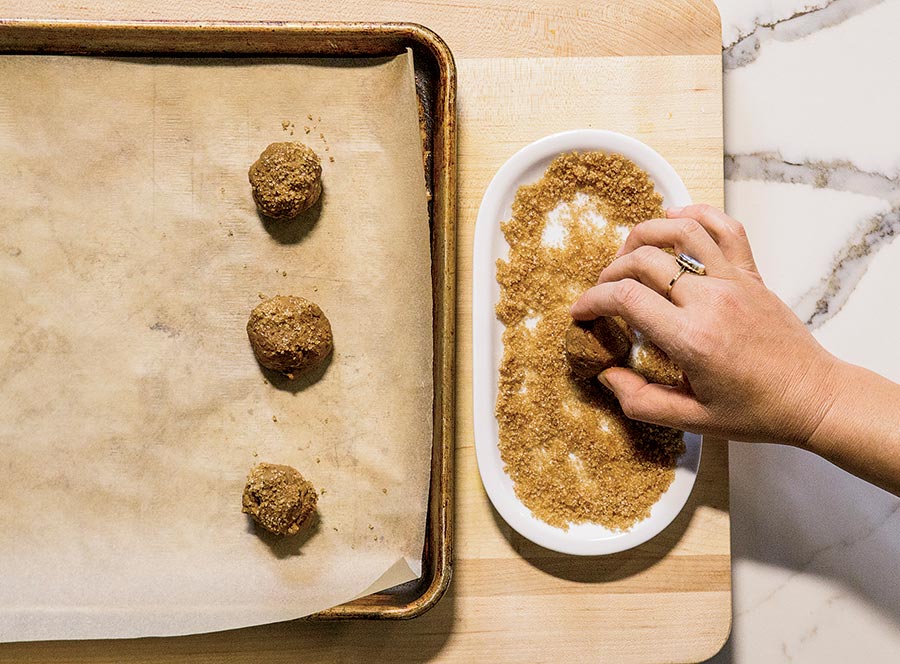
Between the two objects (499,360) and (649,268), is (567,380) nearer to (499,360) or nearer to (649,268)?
(499,360)

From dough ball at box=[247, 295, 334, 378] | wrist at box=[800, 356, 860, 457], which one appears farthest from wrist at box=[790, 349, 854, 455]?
dough ball at box=[247, 295, 334, 378]

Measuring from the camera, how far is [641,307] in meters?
1.17

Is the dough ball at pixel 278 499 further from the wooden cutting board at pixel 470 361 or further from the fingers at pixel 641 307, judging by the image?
the fingers at pixel 641 307

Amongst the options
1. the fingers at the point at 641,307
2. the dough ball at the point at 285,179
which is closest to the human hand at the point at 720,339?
the fingers at the point at 641,307

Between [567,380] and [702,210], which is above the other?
[702,210]

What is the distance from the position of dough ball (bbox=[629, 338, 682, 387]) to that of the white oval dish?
11 cm

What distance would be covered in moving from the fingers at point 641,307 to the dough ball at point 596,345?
0.07 m

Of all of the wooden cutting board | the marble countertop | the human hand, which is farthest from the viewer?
the marble countertop

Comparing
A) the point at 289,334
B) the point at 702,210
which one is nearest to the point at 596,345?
the point at 702,210

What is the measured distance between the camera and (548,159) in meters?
1.39

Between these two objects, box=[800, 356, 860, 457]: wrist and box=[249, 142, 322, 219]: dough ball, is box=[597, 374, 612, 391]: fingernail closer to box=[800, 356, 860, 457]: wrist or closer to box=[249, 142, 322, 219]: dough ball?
box=[800, 356, 860, 457]: wrist

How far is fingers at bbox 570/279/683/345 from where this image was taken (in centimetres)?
116

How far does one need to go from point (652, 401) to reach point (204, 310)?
783 mm

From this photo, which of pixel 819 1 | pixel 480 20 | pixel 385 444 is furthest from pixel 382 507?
pixel 819 1
